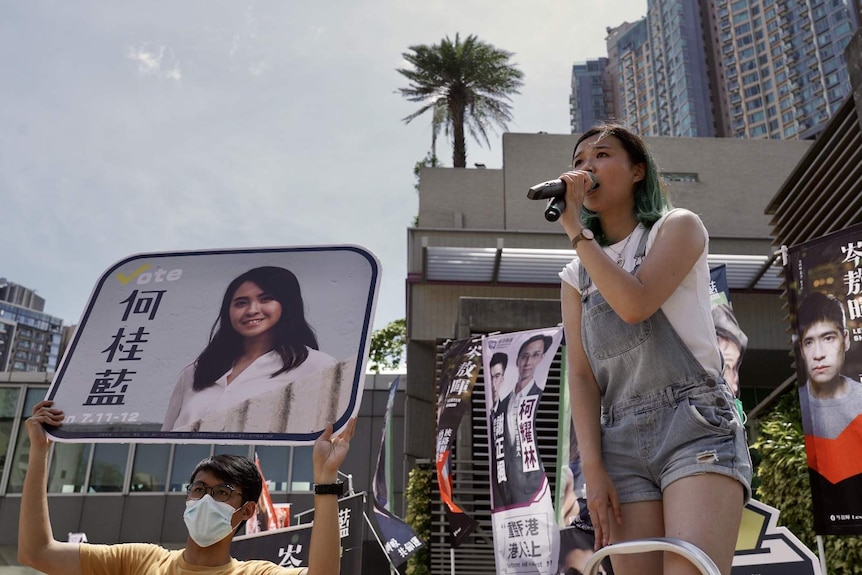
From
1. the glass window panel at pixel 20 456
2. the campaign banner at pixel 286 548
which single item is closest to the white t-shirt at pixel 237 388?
the campaign banner at pixel 286 548

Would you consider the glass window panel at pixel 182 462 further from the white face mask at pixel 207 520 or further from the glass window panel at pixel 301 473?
the white face mask at pixel 207 520

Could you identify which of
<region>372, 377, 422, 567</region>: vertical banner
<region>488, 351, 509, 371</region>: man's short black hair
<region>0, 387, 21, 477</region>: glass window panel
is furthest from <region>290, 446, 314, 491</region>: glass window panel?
<region>488, 351, 509, 371</region>: man's short black hair

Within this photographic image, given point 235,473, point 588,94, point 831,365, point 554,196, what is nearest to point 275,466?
point 831,365

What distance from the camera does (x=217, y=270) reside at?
3.38 m

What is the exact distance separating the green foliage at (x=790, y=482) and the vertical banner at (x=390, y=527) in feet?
17.4

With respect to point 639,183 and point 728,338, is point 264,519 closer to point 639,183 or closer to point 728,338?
point 728,338

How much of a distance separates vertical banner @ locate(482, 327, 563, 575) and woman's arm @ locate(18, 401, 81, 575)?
660cm

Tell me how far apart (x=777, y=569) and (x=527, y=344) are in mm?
5372

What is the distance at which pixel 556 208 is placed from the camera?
2.10 meters

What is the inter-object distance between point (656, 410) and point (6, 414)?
2850 cm

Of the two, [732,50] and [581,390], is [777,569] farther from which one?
[732,50]

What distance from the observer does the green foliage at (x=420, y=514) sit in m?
17.1

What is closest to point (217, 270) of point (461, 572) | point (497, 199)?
point (461, 572)

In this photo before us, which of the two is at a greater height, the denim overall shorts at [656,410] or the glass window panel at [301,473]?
the glass window panel at [301,473]
